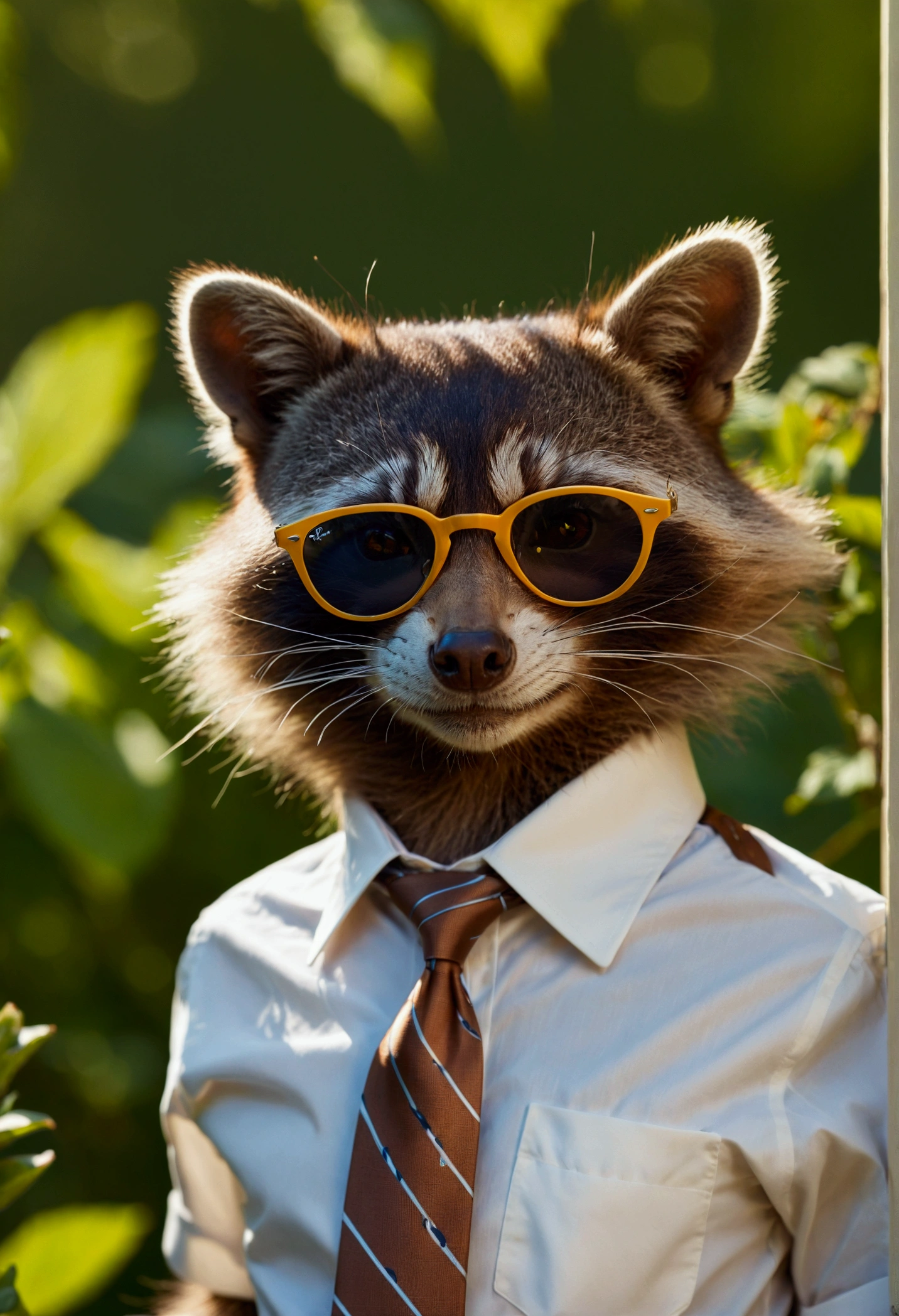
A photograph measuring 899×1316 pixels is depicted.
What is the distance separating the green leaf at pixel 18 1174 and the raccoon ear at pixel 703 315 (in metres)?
1.32

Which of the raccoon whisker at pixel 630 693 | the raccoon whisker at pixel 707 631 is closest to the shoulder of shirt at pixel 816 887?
the raccoon whisker at pixel 630 693

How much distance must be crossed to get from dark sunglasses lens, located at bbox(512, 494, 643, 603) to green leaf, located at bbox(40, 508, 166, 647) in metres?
1.12

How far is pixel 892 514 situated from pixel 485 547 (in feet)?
1.61

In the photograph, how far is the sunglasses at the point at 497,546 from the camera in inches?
54.0

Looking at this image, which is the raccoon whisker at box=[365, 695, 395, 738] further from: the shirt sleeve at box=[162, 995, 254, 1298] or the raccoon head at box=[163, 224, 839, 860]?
the shirt sleeve at box=[162, 995, 254, 1298]

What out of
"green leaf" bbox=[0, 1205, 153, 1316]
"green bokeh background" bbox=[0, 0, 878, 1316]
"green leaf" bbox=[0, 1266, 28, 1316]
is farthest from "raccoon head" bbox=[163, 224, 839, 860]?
"green bokeh background" bbox=[0, 0, 878, 1316]

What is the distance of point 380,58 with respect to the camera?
7.09ft

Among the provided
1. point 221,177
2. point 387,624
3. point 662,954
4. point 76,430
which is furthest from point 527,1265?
point 221,177

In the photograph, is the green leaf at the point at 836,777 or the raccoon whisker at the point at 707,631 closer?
the raccoon whisker at the point at 707,631

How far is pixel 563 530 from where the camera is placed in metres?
1.42

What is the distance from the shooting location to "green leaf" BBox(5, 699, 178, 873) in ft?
7.09

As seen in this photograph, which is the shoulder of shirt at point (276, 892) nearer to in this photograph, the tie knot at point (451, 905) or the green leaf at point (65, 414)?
the tie knot at point (451, 905)

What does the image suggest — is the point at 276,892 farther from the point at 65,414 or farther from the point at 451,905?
the point at 65,414

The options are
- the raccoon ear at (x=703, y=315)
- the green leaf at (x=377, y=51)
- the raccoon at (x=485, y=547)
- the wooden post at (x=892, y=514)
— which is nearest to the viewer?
the wooden post at (x=892, y=514)
